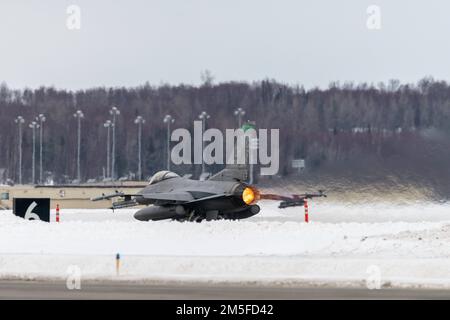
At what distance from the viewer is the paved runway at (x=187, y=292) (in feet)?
79.6

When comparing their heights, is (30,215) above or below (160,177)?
below

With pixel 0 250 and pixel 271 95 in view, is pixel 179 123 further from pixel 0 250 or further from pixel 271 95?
pixel 0 250

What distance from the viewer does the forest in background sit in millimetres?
50969

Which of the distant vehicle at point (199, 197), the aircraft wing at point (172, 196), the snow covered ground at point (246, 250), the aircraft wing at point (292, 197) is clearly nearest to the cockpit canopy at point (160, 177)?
the distant vehicle at point (199, 197)

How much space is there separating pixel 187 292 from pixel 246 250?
11.6 m

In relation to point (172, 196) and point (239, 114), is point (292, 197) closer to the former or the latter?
point (172, 196)

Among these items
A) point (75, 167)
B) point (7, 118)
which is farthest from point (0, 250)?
point (7, 118)

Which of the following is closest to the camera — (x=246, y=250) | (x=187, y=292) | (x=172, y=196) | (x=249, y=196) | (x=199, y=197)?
(x=187, y=292)

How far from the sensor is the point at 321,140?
6178cm

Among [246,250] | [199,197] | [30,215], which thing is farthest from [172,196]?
[246,250]

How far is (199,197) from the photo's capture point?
45594 millimetres

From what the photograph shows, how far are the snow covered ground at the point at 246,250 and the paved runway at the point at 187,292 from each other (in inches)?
50.9

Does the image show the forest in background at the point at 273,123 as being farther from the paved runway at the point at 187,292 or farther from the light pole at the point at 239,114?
the paved runway at the point at 187,292

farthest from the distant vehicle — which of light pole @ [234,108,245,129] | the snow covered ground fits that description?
light pole @ [234,108,245,129]
